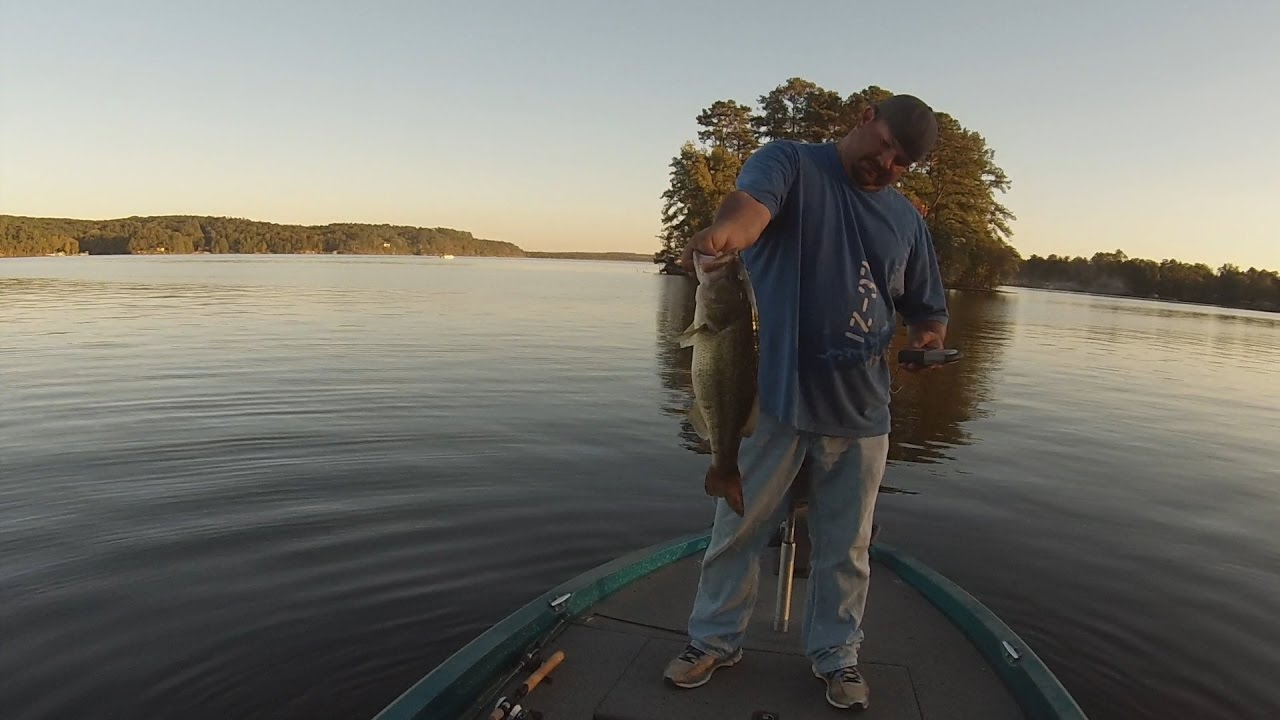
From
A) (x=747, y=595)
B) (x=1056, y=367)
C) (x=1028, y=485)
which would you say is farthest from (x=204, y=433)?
(x=1056, y=367)

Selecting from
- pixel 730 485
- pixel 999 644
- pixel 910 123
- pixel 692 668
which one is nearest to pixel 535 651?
pixel 692 668

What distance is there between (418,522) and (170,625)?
97.1 inches

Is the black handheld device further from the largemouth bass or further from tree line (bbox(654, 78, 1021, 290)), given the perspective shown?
tree line (bbox(654, 78, 1021, 290))

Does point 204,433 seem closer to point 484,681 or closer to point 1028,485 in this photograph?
point 484,681

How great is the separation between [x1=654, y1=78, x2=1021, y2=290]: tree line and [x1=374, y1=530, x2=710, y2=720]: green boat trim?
63017mm

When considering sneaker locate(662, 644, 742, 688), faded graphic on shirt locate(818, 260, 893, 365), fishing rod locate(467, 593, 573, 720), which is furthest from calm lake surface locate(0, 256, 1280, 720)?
faded graphic on shirt locate(818, 260, 893, 365)

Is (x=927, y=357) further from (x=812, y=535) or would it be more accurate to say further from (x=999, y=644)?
(x=999, y=644)

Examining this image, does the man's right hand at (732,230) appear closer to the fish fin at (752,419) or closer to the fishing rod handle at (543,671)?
the fish fin at (752,419)

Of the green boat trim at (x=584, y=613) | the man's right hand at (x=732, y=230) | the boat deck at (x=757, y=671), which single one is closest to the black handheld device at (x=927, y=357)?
the man's right hand at (x=732, y=230)

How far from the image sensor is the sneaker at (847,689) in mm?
3299

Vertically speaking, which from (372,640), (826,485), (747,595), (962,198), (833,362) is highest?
(962,198)

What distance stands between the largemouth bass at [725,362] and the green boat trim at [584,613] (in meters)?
1.32

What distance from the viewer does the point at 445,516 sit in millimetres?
7848

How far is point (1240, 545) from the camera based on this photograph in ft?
27.5
